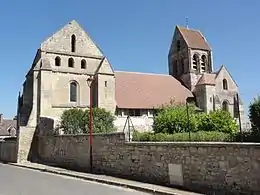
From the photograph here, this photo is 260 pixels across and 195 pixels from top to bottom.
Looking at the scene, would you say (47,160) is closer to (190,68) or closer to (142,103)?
(142,103)

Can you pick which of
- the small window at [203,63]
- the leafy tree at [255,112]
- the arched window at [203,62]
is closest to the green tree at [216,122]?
the leafy tree at [255,112]

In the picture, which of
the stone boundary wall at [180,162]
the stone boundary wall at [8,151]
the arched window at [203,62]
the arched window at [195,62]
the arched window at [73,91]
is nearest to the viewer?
the stone boundary wall at [180,162]

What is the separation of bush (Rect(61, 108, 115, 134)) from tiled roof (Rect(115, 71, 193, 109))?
991cm

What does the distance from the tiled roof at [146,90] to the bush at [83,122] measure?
991 cm

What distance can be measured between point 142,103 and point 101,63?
7180 mm

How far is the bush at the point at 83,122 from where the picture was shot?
26.7 m

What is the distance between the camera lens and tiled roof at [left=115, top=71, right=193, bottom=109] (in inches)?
1593

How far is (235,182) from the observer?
10.2m

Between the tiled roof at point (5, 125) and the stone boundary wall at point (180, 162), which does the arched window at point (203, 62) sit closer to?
the stone boundary wall at point (180, 162)

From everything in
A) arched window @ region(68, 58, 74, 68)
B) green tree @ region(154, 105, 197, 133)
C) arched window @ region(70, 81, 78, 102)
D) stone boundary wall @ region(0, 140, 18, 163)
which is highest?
arched window @ region(68, 58, 74, 68)

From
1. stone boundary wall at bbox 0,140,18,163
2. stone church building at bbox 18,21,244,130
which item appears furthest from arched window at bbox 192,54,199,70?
stone boundary wall at bbox 0,140,18,163

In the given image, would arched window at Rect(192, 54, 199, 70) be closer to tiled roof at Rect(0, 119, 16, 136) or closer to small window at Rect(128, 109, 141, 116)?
small window at Rect(128, 109, 141, 116)

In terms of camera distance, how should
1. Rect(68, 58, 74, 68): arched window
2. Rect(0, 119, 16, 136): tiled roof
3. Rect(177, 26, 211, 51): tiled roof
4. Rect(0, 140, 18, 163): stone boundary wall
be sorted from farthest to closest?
Rect(0, 119, 16, 136): tiled roof, Rect(177, 26, 211, 51): tiled roof, Rect(68, 58, 74, 68): arched window, Rect(0, 140, 18, 163): stone boundary wall

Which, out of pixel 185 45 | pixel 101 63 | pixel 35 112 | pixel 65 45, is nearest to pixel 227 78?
pixel 185 45
